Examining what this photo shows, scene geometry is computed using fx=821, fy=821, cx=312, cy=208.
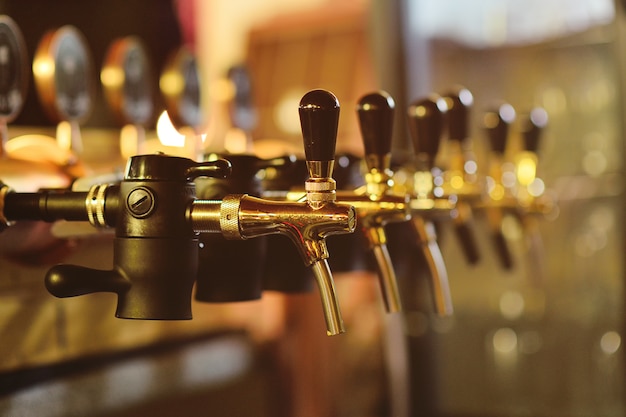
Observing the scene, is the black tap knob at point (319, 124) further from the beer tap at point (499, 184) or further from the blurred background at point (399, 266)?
the beer tap at point (499, 184)

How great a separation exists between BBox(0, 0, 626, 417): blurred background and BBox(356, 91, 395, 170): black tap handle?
1.27 feet

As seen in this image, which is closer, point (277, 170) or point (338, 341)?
point (277, 170)

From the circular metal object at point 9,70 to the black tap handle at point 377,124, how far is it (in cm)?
47

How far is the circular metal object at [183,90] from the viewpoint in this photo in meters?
1.50

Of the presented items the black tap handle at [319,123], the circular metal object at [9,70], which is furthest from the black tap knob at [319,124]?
the circular metal object at [9,70]

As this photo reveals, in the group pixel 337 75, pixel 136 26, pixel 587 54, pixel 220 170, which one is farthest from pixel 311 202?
pixel 587 54

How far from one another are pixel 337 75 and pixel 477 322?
1018mm

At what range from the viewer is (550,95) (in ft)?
9.96

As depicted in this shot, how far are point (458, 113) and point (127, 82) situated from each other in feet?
1.87

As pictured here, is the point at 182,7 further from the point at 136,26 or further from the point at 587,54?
the point at 587,54

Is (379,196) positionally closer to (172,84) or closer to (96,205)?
(96,205)

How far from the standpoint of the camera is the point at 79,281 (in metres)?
0.78

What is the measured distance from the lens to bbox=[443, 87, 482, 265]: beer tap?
1351 millimetres

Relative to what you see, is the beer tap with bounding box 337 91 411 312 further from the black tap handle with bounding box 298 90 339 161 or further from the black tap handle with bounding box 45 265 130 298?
the black tap handle with bounding box 45 265 130 298
